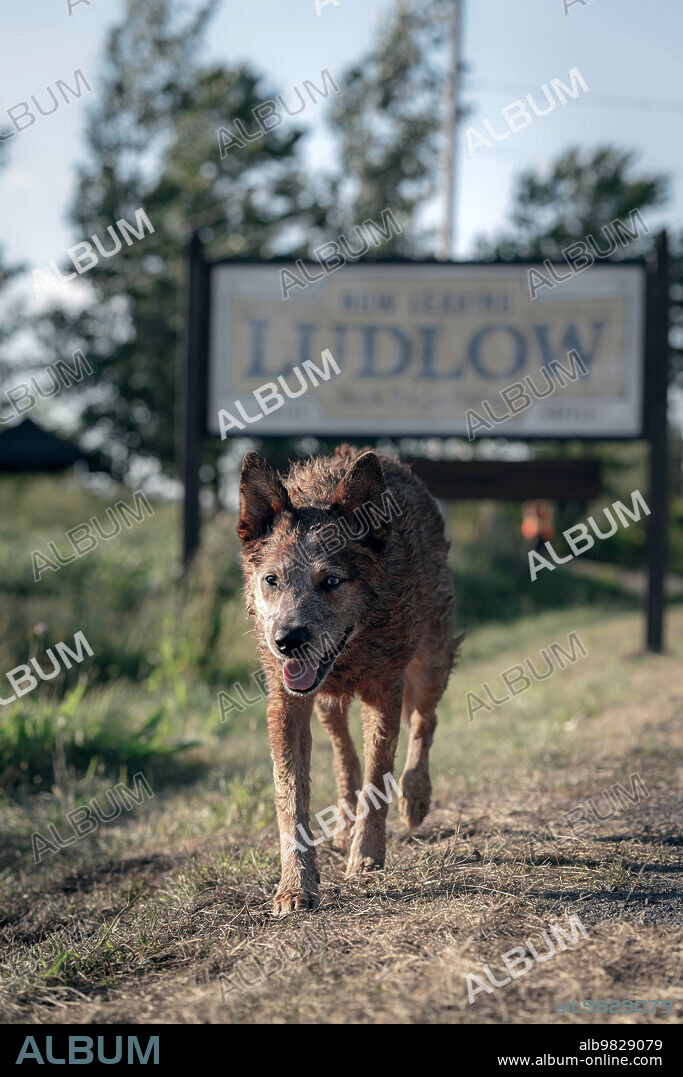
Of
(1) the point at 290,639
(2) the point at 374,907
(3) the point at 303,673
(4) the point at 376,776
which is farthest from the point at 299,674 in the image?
(2) the point at 374,907

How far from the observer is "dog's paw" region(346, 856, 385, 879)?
13.3ft

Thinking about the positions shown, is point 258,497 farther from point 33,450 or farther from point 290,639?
point 33,450

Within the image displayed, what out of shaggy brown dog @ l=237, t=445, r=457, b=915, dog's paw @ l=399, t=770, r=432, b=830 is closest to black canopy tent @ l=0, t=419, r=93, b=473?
shaggy brown dog @ l=237, t=445, r=457, b=915

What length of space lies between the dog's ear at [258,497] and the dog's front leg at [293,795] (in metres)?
0.67

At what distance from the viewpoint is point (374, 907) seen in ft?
11.8

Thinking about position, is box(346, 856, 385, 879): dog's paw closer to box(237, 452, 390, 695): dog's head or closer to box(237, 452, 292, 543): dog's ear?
box(237, 452, 390, 695): dog's head

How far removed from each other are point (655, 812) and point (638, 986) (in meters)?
2.13

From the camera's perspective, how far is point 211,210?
3156cm

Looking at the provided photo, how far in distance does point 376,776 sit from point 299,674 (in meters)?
0.73

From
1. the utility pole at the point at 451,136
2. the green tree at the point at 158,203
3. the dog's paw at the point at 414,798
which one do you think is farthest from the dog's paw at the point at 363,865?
the green tree at the point at 158,203

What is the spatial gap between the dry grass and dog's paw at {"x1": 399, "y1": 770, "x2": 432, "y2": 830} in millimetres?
100

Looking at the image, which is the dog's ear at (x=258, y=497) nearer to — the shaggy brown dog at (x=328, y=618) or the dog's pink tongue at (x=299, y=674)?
the shaggy brown dog at (x=328, y=618)

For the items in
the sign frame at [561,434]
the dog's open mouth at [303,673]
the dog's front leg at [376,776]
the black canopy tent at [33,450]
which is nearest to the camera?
the dog's open mouth at [303,673]

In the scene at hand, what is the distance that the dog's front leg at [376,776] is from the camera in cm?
412
